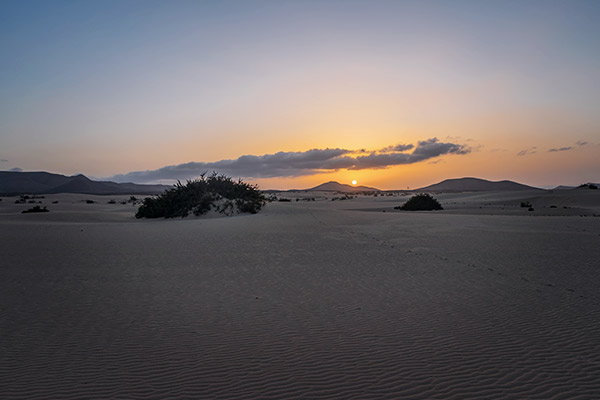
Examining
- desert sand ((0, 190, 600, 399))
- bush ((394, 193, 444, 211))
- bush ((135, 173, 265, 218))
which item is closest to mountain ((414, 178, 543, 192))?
bush ((394, 193, 444, 211))

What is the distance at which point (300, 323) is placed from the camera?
600 cm

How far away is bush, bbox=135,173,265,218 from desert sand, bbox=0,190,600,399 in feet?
46.8

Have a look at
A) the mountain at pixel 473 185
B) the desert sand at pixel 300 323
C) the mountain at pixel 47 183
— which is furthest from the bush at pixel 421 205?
the mountain at pixel 473 185

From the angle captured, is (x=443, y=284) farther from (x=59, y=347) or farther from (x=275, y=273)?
(x=59, y=347)

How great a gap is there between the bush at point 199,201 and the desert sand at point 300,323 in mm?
14253

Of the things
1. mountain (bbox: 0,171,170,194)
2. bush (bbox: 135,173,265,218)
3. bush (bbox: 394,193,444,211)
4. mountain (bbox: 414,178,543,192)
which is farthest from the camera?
mountain (bbox: 414,178,543,192)

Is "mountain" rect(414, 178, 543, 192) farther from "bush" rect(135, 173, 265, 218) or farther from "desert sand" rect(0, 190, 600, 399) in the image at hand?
"desert sand" rect(0, 190, 600, 399)

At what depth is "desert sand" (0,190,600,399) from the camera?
4.10 metres

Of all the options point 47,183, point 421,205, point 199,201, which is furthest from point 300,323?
point 47,183

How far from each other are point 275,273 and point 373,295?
284 centimetres

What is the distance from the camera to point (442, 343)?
515 cm

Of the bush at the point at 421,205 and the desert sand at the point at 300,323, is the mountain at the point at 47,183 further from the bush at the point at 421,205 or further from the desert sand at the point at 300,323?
the desert sand at the point at 300,323

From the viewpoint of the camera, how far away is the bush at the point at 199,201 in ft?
89.0

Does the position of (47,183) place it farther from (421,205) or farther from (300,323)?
(300,323)
